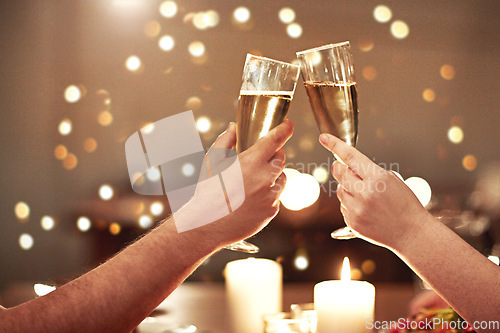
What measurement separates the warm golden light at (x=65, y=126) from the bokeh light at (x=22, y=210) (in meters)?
0.47

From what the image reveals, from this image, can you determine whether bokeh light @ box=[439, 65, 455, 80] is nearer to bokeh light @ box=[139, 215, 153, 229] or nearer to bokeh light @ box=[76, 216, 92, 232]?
bokeh light @ box=[139, 215, 153, 229]

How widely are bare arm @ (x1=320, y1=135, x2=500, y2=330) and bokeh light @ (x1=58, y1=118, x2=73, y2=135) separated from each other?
2.50m

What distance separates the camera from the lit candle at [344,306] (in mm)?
728

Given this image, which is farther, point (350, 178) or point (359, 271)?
point (359, 271)

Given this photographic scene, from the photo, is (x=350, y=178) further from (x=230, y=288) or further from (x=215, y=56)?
(x=215, y=56)

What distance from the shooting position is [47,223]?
312 centimetres

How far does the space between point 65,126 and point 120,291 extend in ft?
8.53

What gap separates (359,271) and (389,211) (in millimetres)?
2248

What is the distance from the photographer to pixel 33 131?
121 inches

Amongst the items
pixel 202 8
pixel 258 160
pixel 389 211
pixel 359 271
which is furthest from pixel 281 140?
pixel 202 8

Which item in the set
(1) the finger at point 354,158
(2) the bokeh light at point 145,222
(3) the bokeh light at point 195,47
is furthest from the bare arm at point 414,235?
(3) the bokeh light at point 195,47

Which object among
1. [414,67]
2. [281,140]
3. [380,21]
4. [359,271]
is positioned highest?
[380,21]

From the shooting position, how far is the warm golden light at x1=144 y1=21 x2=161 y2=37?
3.12 m

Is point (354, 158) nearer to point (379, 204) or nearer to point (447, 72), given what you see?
point (379, 204)
